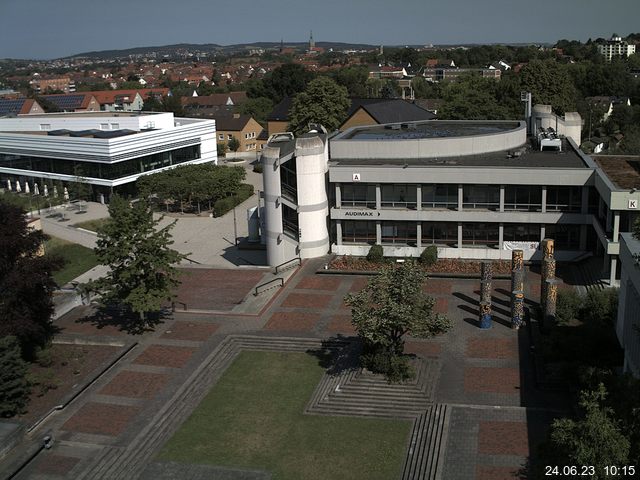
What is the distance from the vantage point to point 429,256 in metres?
40.7

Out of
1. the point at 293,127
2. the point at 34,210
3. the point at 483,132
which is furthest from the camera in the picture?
the point at 293,127

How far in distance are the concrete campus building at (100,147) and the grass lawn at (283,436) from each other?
44.8 metres

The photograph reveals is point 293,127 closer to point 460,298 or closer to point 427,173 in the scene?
point 427,173

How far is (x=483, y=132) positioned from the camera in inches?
1962

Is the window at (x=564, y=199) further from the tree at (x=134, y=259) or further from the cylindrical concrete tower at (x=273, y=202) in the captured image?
the tree at (x=134, y=259)

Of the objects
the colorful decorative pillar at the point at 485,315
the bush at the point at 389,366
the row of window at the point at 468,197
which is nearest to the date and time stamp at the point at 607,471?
the bush at the point at 389,366

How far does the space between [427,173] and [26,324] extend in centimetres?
2300

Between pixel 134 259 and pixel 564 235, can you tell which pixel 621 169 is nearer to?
pixel 564 235

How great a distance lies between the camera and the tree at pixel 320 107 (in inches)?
3209

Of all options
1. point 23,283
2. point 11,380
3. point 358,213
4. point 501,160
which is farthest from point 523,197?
point 11,380

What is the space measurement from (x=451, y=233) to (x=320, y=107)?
4264 centimetres

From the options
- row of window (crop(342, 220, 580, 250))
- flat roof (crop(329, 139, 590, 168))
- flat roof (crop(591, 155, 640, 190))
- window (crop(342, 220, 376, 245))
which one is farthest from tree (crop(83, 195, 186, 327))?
flat roof (crop(591, 155, 640, 190))

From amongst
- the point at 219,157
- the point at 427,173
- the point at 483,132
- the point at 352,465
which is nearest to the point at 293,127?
the point at 219,157

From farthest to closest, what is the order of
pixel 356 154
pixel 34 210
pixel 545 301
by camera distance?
1. pixel 34 210
2. pixel 356 154
3. pixel 545 301
